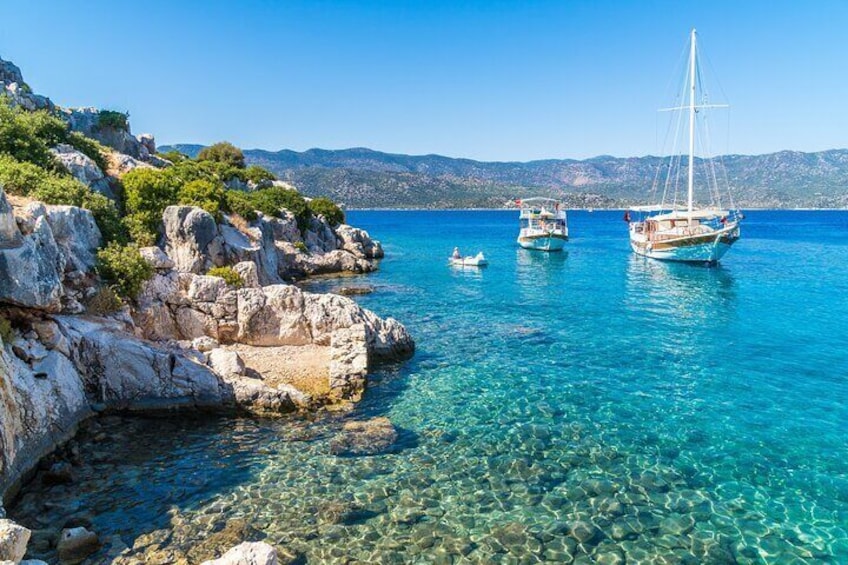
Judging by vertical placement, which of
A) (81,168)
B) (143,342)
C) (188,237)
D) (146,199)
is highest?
(81,168)

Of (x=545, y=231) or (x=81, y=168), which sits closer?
(x=81, y=168)

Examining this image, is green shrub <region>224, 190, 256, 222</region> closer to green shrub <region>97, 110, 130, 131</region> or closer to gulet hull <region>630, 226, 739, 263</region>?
green shrub <region>97, 110, 130, 131</region>

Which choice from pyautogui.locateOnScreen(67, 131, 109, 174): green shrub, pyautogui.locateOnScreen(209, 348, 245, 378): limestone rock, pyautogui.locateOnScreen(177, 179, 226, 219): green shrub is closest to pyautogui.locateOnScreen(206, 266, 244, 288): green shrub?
pyautogui.locateOnScreen(177, 179, 226, 219): green shrub

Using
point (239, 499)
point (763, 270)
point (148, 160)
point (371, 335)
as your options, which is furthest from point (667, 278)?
point (148, 160)

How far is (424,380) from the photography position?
63.4 feet

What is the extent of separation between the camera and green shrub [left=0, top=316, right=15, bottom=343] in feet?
40.6

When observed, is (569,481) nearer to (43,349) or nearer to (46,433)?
(46,433)

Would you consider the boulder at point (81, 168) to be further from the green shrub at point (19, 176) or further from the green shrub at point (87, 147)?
the green shrub at point (19, 176)

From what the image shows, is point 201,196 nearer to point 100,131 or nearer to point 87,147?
point 87,147

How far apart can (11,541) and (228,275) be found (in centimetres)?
1848

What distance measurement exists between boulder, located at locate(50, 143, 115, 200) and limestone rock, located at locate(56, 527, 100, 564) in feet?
58.6

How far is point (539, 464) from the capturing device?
42.9ft

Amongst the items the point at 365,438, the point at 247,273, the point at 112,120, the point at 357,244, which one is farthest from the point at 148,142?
the point at 365,438

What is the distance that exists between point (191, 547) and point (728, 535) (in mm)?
10232
